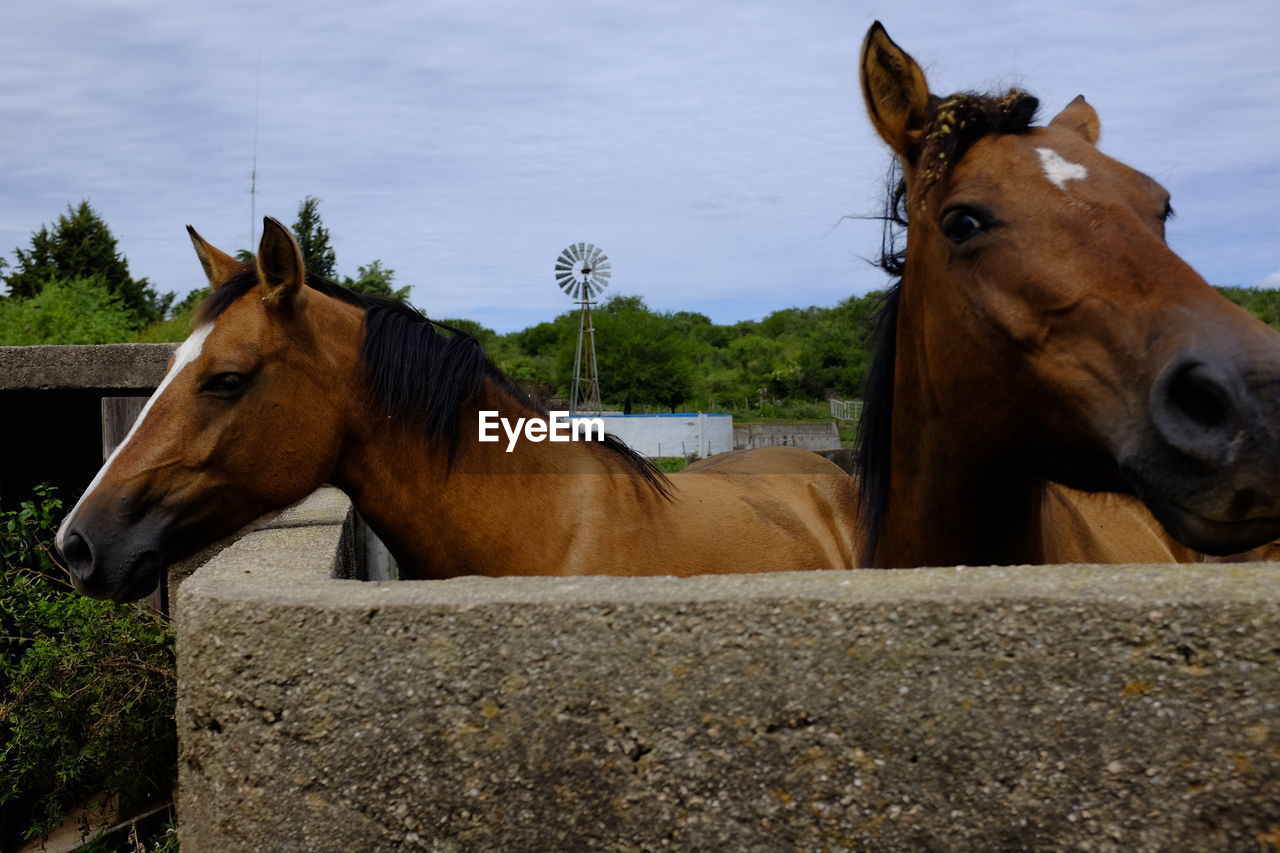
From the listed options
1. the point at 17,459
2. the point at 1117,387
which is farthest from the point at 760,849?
the point at 17,459

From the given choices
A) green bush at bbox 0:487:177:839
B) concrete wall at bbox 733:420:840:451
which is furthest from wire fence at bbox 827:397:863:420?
green bush at bbox 0:487:177:839

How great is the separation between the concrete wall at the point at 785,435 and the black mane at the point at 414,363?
19287 mm

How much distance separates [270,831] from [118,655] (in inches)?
95.7

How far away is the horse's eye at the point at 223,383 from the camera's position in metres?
2.91

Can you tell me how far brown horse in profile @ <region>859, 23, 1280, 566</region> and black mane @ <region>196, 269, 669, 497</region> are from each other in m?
1.42

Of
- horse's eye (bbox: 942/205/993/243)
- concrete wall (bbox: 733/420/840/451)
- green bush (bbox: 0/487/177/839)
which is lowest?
green bush (bbox: 0/487/177/839)

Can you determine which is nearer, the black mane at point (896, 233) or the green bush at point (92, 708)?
the black mane at point (896, 233)

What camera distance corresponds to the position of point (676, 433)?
869 inches

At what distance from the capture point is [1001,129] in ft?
6.89

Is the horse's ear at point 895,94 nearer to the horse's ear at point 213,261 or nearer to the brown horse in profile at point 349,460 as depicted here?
the brown horse in profile at point 349,460

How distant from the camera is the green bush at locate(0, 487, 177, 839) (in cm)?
326

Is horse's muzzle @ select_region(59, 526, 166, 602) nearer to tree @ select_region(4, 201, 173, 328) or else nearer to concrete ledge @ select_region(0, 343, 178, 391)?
concrete ledge @ select_region(0, 343, 178, 391)

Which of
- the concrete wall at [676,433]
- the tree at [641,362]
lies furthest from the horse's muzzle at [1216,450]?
the tree at [641,362]

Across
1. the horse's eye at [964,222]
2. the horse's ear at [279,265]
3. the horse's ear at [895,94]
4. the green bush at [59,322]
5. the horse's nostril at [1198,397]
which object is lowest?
the horse's nostril at [1198,397]
